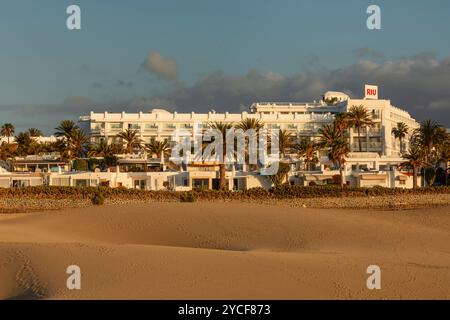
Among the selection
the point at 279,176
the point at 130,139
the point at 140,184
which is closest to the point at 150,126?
the point at 130,139

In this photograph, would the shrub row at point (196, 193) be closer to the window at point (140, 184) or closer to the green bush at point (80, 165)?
the window at point (140, 184)

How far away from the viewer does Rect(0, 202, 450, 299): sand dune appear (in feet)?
53.6

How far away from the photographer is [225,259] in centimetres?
1988

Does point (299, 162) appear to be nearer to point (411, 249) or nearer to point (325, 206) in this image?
point (325, 206)

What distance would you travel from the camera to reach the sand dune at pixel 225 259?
1634 cm

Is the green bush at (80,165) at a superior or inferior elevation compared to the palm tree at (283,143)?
inferior

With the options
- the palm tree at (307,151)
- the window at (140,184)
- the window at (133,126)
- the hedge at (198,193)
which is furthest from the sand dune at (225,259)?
the window at (133,126)

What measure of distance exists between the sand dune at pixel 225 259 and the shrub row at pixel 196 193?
2349cm

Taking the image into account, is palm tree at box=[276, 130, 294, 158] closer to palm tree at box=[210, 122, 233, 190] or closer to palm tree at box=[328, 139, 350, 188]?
palm tree at box=[328, 139, 350, 188]

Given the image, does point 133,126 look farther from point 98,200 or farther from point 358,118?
point 98,200

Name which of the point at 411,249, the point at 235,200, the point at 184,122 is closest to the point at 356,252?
the point at 411,249
